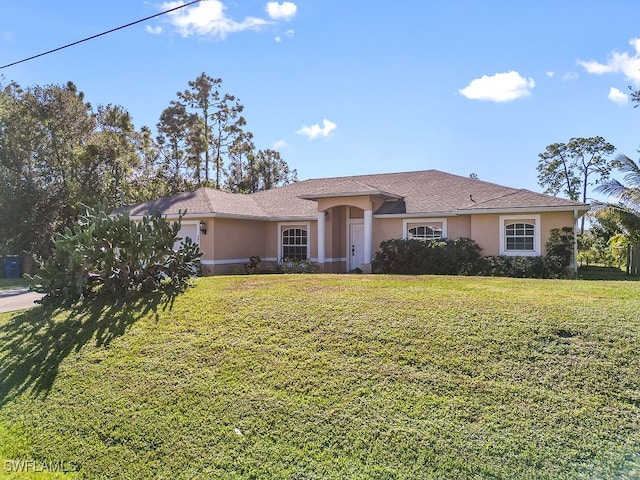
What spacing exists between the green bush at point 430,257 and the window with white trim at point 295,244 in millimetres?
4303

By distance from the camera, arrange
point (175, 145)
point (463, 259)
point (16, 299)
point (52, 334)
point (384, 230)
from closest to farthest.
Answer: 1. point (52, 334)
2. point (16, 299)
3. point (463, 259)
4. point (384, 230)
5. point (175, 145)

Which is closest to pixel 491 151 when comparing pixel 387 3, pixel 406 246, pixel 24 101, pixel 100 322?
pixel 406 246

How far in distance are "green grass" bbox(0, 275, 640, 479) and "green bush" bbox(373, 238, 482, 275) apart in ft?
25.6

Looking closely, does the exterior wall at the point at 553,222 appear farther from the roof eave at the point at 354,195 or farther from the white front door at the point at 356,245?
the white front door at the point at 356,245

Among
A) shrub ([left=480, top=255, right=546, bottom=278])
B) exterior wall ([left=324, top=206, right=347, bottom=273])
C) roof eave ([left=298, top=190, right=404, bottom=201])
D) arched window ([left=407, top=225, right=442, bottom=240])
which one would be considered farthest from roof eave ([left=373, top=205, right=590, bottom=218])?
exterior wall ([left=324, top=206, right=347, bottom=273])

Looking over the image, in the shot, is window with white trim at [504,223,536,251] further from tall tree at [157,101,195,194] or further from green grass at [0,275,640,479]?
tall tree at [157,101,195,194]

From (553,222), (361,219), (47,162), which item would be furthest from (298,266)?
(47,162)

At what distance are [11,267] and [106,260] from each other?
61.9 ft

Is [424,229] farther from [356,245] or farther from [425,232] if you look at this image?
[356,245]

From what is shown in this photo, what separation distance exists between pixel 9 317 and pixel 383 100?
13528 mm

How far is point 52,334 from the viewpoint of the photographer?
9.22m

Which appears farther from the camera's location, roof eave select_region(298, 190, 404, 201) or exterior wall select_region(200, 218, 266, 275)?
roof eave select_region(298, 190, 404, 201)

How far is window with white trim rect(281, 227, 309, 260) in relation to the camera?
21859mm

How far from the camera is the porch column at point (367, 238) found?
19.6m
